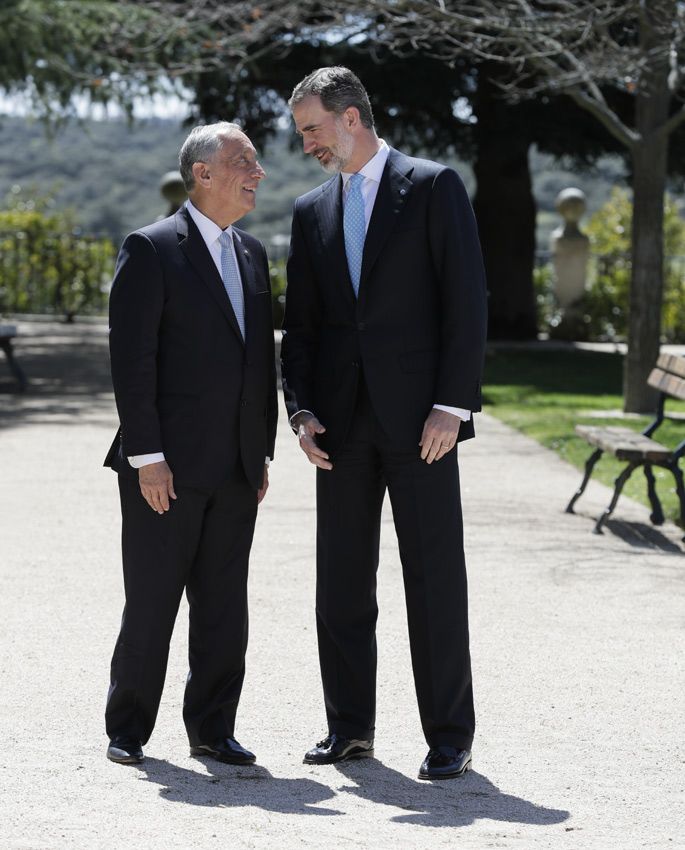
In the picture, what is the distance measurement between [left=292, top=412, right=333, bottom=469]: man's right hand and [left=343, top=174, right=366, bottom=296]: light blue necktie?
389 mm

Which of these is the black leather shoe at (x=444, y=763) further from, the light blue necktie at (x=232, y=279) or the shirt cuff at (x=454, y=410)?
the light blue necktie at (x=232, y=279)

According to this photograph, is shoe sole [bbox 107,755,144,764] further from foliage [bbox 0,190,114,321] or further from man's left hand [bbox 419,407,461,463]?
foliage [bbox 0,190,114,321]

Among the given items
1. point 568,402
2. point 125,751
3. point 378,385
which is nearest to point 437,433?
point 378,385

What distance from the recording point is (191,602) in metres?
4.45

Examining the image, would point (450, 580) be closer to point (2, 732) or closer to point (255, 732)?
point (255, 732)

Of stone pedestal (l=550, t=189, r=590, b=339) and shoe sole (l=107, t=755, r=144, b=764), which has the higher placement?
stone pedestal (l=550, t=189, r=590, b=339)

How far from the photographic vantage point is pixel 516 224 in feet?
71.2

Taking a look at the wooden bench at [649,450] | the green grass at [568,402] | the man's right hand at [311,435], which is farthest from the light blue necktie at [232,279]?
the green grass at [568,402]

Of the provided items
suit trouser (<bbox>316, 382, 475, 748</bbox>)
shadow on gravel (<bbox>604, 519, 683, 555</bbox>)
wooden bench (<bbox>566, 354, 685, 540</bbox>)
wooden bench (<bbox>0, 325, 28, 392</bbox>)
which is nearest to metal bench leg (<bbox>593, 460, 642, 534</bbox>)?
wooden bench (<bbox>566, 354, 685, 540</bbox>)

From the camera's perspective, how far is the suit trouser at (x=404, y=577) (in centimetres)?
428

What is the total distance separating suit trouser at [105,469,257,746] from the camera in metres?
4.32

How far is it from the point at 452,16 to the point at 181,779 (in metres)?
8.30

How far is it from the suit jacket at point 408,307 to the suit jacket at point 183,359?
23 cm

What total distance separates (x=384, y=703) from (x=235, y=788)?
95 centimetres
